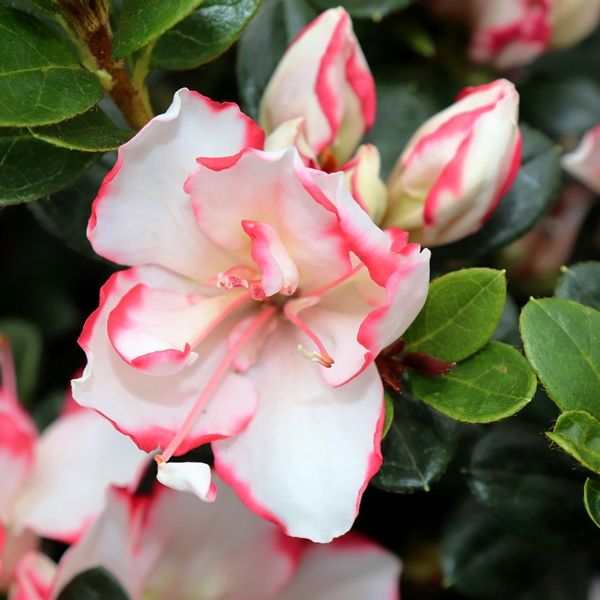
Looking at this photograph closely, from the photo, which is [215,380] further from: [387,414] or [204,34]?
[204,34]

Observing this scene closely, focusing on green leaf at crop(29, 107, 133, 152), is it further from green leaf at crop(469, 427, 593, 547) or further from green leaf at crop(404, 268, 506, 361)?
green leaf at crop(469, 427, 593, 547)

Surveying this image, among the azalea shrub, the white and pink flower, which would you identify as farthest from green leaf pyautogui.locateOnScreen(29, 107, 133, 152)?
the white and pink flower

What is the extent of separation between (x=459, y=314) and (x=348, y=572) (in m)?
0.33

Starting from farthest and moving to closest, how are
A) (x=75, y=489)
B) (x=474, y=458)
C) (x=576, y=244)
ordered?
(x=576, y=244)
(x=75, y=489)
(x=474, y=458)

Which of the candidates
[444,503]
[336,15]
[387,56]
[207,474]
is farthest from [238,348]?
[387,56]

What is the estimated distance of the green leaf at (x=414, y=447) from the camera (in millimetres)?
751

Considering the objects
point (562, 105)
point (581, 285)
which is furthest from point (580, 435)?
point (562, 105)

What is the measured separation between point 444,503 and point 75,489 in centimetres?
37

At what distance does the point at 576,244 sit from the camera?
4.00 feet

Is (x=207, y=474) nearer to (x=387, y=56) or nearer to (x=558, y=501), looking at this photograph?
(x=558, y=501)

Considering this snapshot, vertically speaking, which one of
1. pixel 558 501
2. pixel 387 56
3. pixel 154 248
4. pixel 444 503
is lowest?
pixel 444 503

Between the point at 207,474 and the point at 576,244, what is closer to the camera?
the point at 207,474

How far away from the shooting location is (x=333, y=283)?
72cm

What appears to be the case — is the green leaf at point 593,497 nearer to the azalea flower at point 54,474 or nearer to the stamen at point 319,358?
the stamen at point 319,358
